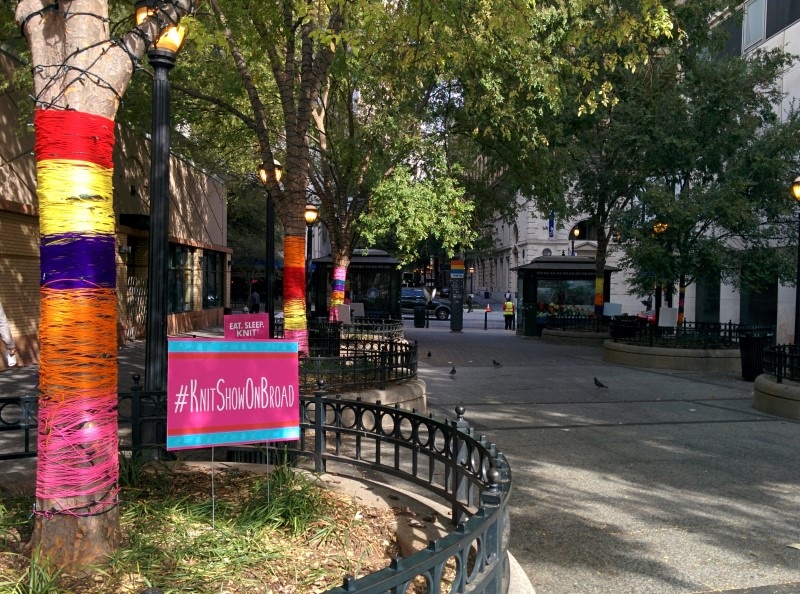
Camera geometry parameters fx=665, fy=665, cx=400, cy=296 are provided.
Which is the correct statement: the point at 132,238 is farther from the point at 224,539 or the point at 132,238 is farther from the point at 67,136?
the point at 224,539

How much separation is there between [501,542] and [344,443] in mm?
5082

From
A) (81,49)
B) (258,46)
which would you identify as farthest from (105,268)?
(258,46)

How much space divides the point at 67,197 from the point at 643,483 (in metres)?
5.73

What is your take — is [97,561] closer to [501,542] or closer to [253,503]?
[253,503]

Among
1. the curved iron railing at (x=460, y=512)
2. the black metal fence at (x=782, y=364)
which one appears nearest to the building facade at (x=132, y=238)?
the curved iron railing at (x=460, y=512)

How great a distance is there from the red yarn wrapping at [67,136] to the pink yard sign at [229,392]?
1.14 m

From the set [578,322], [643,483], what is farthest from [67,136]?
[578,322]

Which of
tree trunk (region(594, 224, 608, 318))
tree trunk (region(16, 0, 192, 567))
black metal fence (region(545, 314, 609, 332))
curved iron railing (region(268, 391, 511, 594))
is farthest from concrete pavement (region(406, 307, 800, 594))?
black metal fence (region(545, 314, 609, 332))

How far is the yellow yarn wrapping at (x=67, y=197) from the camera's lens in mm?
3318

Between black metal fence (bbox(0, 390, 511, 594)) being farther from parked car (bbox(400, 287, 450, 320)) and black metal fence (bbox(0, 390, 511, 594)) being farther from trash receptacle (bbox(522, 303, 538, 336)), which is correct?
parked car (bbox(400, 287, 450, 320))

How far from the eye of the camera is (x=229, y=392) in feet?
13.2

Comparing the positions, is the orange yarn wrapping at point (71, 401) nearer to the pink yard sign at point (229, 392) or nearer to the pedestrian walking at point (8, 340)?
the pink yard sign at point (229, 392)

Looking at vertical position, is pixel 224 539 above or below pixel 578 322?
below

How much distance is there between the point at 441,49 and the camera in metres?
9.11
